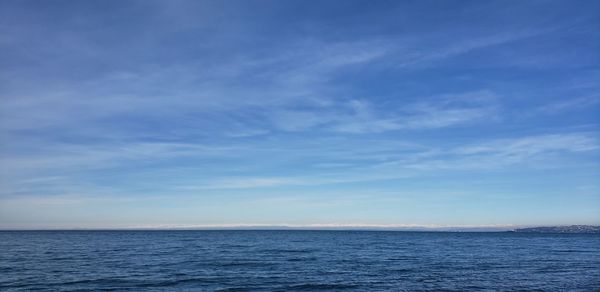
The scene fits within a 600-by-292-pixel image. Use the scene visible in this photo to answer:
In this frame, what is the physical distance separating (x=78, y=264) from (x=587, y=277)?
48.8m

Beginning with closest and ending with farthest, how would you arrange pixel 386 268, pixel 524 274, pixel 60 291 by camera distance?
1. pixel 60 291
2. pixel 524 274
3. pixel 386 268

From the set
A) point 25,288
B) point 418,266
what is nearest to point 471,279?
point 418,266

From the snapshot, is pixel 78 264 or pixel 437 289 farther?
pixel 78 264

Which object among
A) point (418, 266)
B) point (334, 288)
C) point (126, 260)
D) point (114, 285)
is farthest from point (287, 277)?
point (126, 260)

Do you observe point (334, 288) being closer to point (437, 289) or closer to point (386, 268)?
point (437, 289)

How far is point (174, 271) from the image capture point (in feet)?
134

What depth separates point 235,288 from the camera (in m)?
32.0

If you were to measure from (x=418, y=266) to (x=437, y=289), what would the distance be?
15.6 meters

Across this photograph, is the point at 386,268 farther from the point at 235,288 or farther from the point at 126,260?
the point at 126,260

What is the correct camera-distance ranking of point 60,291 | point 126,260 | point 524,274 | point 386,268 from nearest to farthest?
1. point 60,291
2. point 524,274
3. point 386,268
4. point 126,260

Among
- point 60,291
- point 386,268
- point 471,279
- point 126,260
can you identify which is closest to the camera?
point 60,291

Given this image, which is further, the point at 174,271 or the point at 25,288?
the point at 174,271

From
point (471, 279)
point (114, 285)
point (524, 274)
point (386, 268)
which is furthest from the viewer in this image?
point (386, 268)

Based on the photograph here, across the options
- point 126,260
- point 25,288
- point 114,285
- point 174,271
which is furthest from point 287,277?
point 126,260
